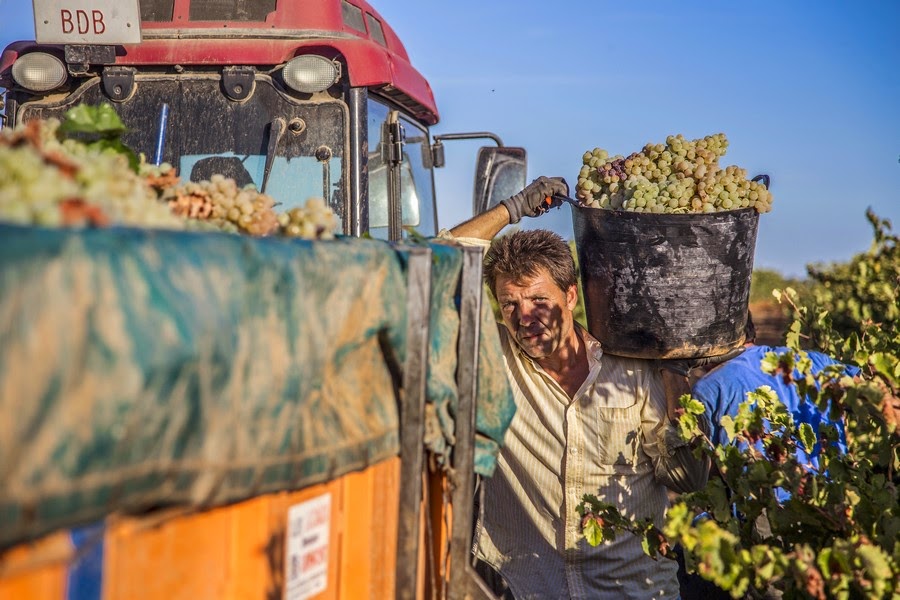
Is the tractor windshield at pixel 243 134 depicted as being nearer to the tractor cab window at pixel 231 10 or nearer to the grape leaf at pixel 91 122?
the tractor cab window at pixel 231 10

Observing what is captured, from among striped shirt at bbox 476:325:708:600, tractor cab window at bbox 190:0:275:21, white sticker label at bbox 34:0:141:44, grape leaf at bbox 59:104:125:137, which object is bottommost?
striped shirt at bbox 476:325:708:600

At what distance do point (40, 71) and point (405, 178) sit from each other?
1.68 m

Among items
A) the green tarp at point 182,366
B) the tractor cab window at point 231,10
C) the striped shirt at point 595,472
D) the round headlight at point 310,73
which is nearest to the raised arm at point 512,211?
the striped shirt at point 595,472

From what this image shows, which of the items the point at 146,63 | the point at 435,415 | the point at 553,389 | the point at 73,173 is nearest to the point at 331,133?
the point at 146,63

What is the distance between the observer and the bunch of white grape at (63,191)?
123 centimetres

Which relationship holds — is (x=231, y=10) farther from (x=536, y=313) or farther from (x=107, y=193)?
(x=107, y=193)

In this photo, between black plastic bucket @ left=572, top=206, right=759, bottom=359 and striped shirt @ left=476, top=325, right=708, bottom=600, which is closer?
black plastic bucket @ left=572, top=206, right=759, bottom=359

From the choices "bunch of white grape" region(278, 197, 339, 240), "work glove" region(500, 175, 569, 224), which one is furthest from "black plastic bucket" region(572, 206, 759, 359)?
"bunch of white grape" region(278, 197, 339, 240)

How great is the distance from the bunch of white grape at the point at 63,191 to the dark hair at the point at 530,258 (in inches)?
91.8

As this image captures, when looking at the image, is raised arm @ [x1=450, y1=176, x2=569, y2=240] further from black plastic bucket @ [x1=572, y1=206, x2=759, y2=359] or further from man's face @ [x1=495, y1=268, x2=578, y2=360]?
black plastic bucket @ [x1=572, y1=206, x2=759, y2=359]

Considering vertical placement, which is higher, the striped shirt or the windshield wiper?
the windshield wiper

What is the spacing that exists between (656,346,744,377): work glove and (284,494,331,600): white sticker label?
2.05 m

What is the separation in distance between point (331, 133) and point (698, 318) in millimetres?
1633

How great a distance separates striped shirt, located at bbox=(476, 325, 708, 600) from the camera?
373cm
